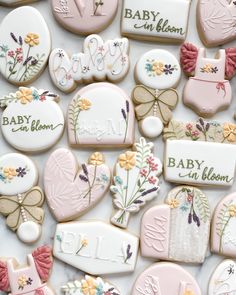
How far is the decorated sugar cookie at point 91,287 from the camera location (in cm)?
77

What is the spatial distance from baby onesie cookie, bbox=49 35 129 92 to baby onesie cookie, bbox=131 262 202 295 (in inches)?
12.2

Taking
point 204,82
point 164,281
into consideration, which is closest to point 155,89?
point 204,82

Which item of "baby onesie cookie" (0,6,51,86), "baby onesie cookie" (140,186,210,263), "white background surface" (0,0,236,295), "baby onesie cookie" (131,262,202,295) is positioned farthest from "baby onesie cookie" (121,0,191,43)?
"baby onesie cookie" (131,262,202,295)

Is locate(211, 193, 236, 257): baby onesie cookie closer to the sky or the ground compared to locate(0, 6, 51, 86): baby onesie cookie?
closer to the ground

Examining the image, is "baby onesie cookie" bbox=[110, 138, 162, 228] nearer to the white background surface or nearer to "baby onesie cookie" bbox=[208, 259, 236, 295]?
the white background surface

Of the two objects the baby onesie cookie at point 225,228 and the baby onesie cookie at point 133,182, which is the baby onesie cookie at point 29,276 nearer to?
the baby onesie cookie at point 133,182

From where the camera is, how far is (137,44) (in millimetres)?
814

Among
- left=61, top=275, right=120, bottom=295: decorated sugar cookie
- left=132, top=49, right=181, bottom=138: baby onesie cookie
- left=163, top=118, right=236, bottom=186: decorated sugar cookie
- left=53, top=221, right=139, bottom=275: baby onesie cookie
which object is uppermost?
left=132, top=49, right=181, bottom=138: baby onesie cookie

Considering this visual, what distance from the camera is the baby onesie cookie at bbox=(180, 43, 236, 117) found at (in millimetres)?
791

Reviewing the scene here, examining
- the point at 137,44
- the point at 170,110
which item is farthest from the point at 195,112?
the point at 137,44

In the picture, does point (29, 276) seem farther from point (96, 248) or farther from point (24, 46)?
point (24, 46)

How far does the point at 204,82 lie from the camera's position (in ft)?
2.60

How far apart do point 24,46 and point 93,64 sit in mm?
116

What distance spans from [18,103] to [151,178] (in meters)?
0.24
